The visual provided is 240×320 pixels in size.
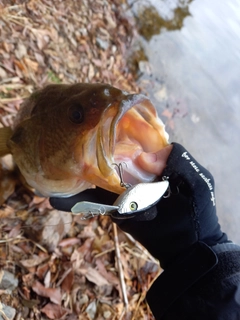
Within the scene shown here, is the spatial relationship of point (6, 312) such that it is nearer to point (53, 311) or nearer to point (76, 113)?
point (53, 311)

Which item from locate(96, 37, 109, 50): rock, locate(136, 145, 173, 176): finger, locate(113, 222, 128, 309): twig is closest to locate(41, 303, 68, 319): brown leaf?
locate(113, 222, 128, 309): twig

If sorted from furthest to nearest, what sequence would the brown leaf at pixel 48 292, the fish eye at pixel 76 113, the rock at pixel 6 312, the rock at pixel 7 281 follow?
the brown leaf at pixel 48 292 → the rock at pixel 7 281 → the rock at pixel 6 312 → the fish eye at pixel 76 113

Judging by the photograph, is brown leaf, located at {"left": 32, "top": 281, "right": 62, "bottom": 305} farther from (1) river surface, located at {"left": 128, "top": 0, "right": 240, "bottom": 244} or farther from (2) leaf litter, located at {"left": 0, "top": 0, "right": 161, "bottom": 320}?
(1) river surface, located at {"left": 128, "top": 0, "right": 240, "bottom": 244}

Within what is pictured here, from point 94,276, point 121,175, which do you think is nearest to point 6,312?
point 94,276

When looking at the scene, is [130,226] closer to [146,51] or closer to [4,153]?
[4,153]

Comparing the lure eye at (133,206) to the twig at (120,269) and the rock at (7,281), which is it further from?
the twig at (120,269)

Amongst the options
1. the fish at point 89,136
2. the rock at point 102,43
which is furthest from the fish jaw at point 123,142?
the rock at point 102,43

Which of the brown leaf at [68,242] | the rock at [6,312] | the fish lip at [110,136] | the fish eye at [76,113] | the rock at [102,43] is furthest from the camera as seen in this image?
the rock at [102,43]
